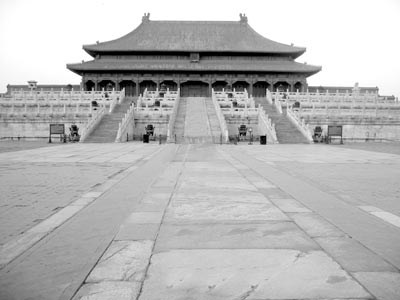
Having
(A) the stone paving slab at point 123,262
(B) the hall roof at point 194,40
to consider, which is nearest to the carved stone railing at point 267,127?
(A) the stone paving slab at point 123,262

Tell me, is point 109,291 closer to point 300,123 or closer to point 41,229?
point 41,229

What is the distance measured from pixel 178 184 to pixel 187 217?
8.64 feet

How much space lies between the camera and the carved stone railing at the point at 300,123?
2539 cm

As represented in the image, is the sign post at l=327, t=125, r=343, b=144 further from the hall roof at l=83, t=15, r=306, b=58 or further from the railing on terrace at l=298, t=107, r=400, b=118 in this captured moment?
the hall roof at l=83, t=15, r=306, b=58

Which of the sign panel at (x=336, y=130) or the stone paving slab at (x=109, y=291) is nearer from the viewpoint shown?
the stone paving slab at (x=109, y=291)

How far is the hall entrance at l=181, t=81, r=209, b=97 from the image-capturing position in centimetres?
5194

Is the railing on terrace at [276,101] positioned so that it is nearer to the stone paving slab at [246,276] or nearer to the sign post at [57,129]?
the sign post at [57,129]

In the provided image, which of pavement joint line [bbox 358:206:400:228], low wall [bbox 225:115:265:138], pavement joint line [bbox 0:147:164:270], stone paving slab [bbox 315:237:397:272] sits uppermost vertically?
low wall [bbox 225:115:265:138]

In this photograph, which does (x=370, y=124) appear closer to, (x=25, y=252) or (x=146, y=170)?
(x=146, y=170)

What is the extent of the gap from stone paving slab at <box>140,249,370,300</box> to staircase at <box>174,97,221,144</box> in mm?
21521

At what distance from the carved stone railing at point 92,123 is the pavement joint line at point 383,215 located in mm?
21691

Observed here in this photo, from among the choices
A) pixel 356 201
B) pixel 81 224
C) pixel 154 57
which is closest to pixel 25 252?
pixel 81 224

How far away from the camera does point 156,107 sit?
30.4 metres

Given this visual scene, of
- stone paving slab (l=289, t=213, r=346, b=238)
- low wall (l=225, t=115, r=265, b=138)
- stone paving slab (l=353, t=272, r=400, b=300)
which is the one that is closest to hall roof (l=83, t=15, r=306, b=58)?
low wall (l=225, t=115, r=265, b=138)
